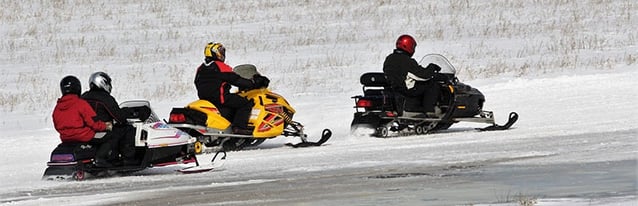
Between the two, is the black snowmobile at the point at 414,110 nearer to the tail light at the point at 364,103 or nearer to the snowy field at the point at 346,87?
the tail light at the point at 364,103

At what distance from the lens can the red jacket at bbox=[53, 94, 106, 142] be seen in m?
14.3

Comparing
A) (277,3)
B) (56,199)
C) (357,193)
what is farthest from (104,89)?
(277,3)

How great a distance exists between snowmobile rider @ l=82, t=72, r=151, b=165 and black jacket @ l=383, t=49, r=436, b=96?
15.6 ft

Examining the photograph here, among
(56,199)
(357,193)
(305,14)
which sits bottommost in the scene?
(56,199)

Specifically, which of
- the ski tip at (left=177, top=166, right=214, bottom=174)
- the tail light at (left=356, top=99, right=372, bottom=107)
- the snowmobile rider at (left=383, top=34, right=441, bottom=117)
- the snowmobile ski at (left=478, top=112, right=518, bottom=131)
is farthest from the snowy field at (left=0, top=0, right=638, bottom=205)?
the snowmobile rider at (left=383, top=34, right=441, bottom=117)

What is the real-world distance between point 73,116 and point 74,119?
0.12ft

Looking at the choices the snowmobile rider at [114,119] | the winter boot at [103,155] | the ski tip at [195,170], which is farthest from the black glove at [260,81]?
the winter boot at [103,155]

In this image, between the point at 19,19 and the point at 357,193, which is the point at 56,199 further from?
the point at 19,19

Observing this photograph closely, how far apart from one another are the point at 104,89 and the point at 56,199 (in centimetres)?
278

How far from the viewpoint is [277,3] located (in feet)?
140

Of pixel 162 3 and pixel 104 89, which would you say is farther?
pixel 162 3

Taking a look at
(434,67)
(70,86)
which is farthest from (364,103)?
(70,86)

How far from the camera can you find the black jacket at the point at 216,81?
1694 cm

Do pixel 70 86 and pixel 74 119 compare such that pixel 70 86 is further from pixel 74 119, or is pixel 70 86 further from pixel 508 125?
pixel 508 125
